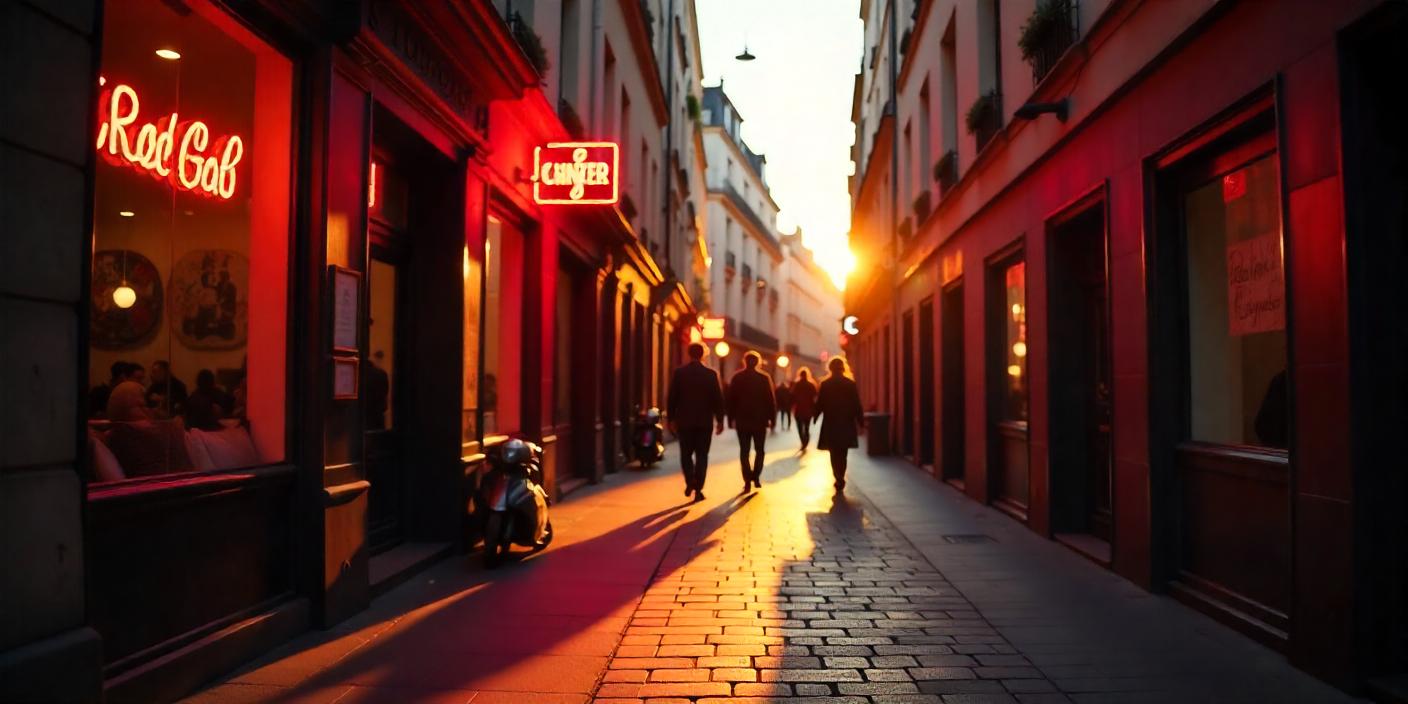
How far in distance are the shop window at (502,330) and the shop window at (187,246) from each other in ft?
10.8

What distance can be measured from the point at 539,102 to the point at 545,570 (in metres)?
4.97

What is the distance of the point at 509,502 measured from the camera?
24.3ft

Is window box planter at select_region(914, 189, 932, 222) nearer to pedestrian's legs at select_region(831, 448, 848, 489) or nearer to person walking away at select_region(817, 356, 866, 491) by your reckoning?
person walking away at select_region(817, 356, 866, 491)

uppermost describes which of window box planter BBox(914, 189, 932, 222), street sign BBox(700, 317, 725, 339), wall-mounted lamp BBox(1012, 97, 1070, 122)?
window box planter BBox(914, 189, 932, 222)

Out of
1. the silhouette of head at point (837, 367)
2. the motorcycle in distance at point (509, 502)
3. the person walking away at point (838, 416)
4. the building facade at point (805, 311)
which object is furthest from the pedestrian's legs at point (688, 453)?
the building facade at point (805, 311)

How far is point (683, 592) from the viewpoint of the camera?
21.3 feet

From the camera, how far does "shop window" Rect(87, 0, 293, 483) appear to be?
4.49m

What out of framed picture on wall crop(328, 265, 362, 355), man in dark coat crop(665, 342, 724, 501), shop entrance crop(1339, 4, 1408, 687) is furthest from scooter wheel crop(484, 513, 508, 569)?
shop entrance crop(1339, 4, 1408, 687)

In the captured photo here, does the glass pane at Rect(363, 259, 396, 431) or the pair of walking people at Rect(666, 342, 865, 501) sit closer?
the glass pane at Rect(363, 259, 396, 431)

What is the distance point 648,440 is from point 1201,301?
11.3m

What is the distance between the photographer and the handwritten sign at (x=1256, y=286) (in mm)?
5461

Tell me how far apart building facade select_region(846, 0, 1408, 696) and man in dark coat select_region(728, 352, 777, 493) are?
95.4 inches

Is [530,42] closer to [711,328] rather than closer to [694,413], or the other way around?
[694,413]

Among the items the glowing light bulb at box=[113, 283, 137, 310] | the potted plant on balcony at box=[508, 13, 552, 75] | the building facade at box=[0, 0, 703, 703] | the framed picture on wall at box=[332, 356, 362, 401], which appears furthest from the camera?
the potted plant on balcony at box=[508, 13, 552, 75]
